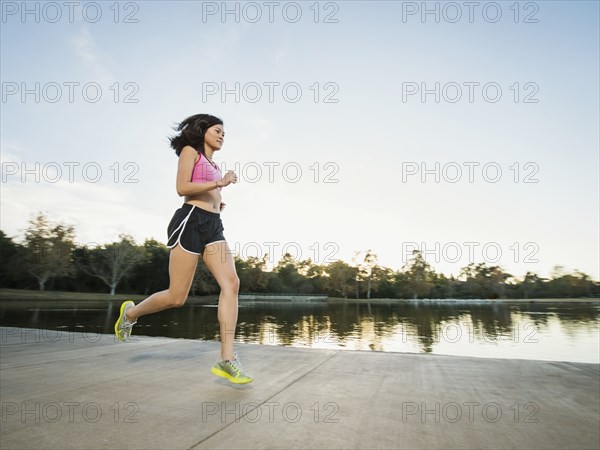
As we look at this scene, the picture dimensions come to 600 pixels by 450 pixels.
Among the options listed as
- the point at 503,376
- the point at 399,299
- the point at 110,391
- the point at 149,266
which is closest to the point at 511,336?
the point at 503,376

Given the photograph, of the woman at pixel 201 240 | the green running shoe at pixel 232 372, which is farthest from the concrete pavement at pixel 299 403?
the woman at pixel 201 240

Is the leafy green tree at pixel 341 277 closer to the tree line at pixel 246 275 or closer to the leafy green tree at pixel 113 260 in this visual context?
the tree line at pixel 246 275

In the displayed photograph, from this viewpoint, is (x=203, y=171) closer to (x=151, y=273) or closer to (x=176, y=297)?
(x=176, y=297)

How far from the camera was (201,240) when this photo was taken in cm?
242

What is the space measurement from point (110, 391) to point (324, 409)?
4.03 ft

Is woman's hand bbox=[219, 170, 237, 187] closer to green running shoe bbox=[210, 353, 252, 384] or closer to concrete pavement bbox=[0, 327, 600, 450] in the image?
green running shoe bbox=[210, 353, 252, 384]

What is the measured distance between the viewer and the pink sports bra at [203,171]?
246 cm

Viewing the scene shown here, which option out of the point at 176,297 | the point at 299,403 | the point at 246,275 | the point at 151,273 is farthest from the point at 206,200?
the point at 246,275

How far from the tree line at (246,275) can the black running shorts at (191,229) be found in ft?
137

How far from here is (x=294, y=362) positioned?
304 cm

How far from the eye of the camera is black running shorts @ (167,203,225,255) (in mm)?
2365

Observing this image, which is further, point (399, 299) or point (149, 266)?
point (399, 299)

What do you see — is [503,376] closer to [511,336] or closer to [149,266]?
[511,336]

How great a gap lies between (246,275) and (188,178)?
55.9 metres
